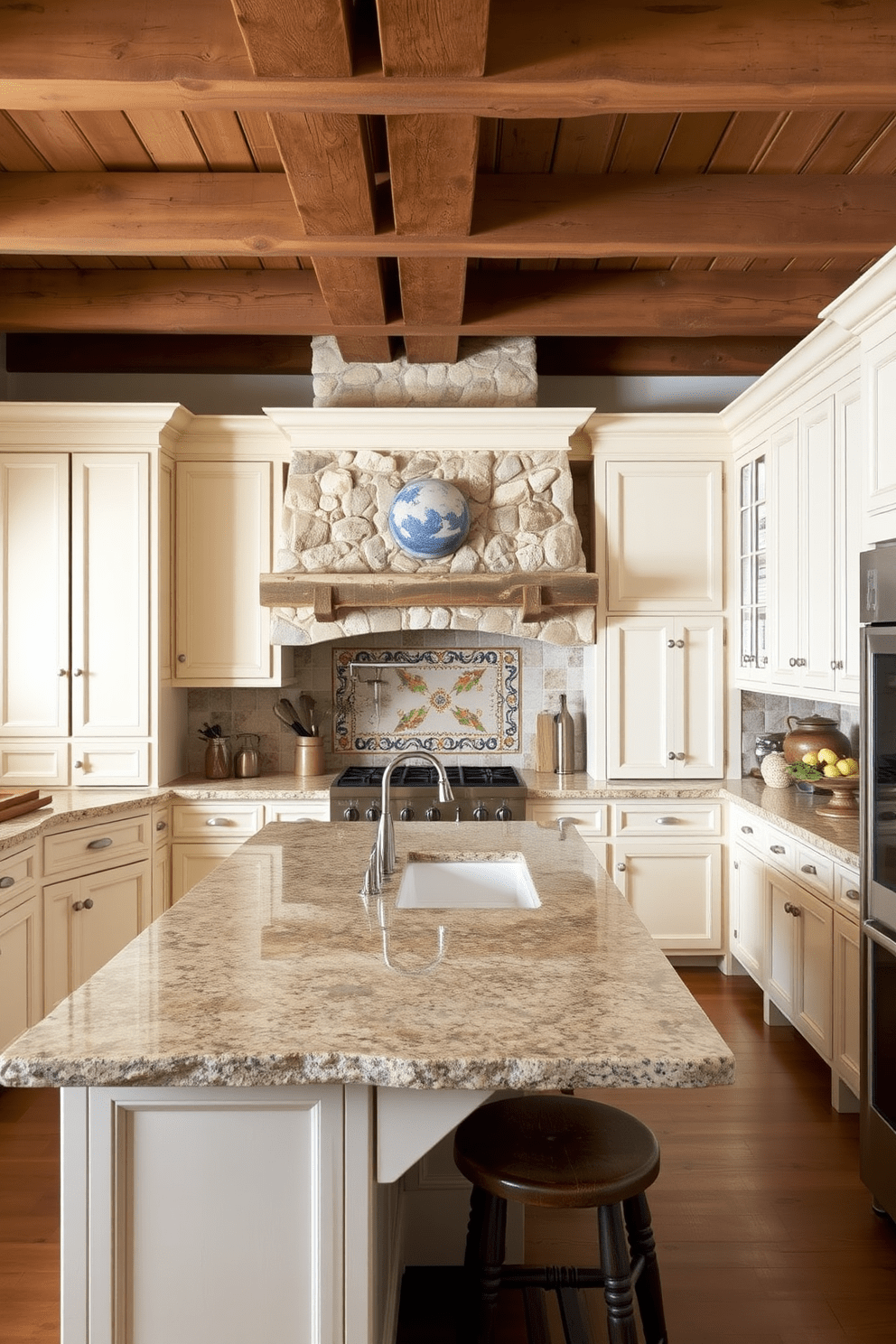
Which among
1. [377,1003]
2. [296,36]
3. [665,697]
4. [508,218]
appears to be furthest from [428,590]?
[377,1003]

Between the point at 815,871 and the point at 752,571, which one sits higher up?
the point at 752,571

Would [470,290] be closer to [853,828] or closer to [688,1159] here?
[853,828]

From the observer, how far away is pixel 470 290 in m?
3.91

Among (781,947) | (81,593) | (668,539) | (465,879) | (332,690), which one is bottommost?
(781,947)

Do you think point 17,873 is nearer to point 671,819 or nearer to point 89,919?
point 89,919

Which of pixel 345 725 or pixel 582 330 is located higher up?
pixel 582 330

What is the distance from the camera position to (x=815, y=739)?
399 centimetres

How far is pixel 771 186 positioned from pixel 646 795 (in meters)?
2.42

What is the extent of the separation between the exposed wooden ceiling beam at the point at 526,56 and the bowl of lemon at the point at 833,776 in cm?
224

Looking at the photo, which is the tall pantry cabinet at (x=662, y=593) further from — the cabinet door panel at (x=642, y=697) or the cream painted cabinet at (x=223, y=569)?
the cream painted cabinet at (x=223, y=569)

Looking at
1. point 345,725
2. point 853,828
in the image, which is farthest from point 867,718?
point 345,725

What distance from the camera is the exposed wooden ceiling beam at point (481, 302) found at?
3869 millimetres

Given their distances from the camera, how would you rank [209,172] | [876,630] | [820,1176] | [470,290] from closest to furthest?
[876,630] < [820,1176] < [209,172] < [470,290]

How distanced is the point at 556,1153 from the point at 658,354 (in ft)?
13.1
